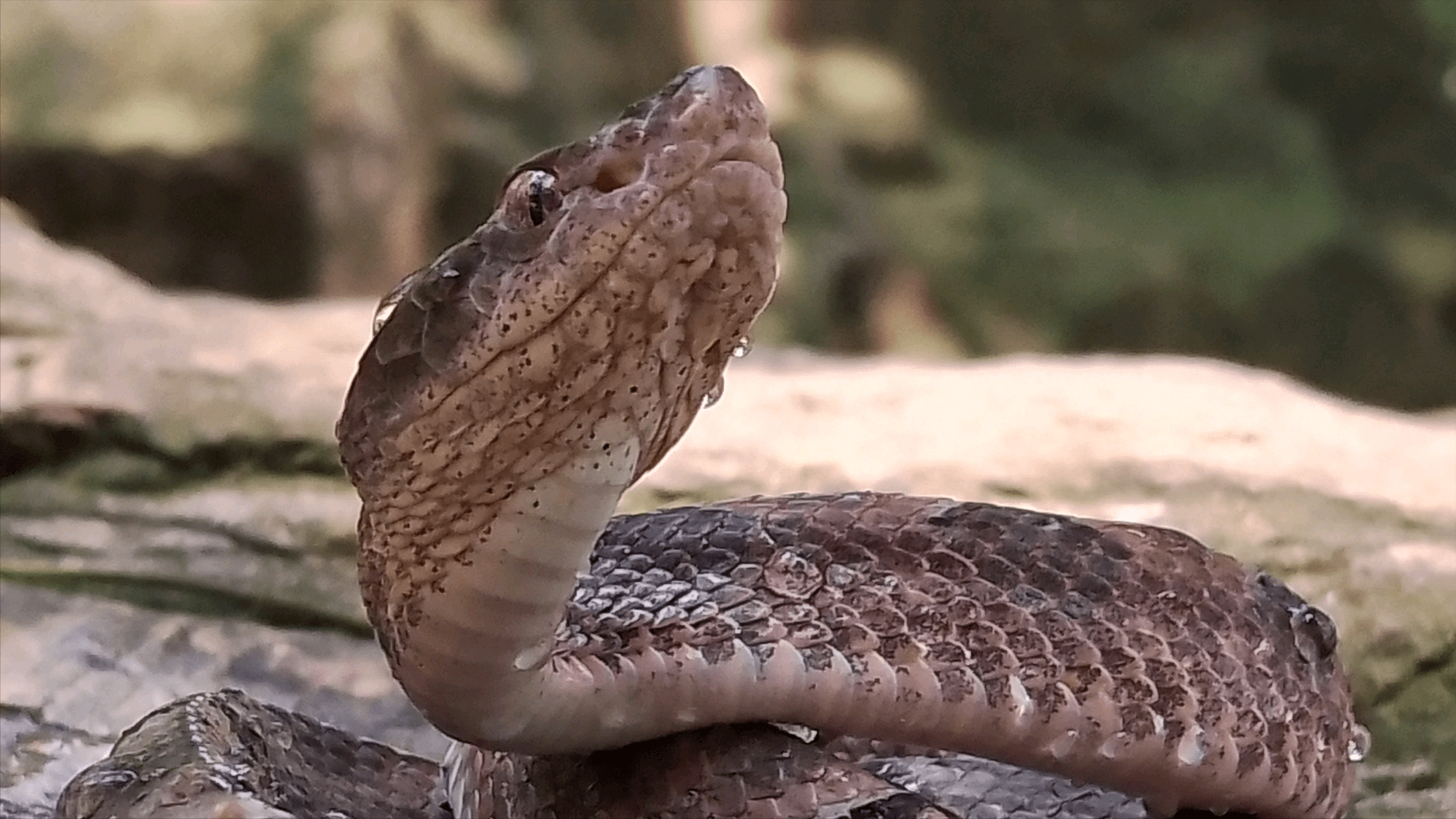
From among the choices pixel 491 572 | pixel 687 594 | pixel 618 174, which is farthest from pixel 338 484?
pixel 618 174

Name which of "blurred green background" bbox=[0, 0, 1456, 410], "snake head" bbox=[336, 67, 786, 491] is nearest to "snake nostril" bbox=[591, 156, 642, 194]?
"snake head" bbox=[336, 67, 786, 491]

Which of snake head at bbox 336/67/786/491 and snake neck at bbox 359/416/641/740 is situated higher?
snake head at bbox 336/67/786/491

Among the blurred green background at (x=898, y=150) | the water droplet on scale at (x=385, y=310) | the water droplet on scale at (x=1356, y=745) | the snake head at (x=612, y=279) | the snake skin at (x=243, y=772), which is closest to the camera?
the snake head at (x=612, y=279)

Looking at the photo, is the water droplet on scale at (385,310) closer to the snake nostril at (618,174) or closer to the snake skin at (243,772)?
the snake nostril at (618,174)

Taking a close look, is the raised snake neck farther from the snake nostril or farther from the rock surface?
the rock surface

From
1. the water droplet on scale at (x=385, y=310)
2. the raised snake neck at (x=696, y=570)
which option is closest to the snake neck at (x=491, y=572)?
the raised snake neck at (x=696, y=570)

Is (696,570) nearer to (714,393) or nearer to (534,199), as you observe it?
(714,393)

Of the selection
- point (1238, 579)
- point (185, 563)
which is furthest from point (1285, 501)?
point (185, 563)
